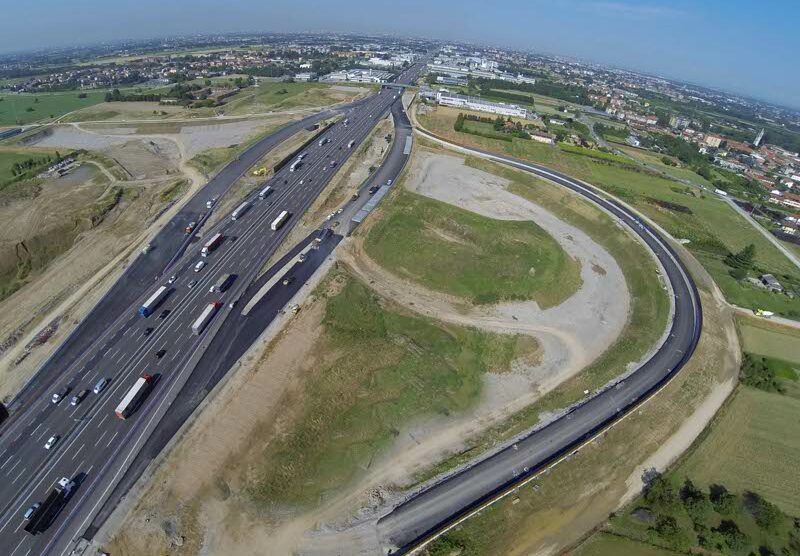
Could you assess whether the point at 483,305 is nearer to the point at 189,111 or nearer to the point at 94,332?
the point at 94,332

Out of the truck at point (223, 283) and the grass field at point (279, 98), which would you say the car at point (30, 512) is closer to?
the truck at point (223, 283)

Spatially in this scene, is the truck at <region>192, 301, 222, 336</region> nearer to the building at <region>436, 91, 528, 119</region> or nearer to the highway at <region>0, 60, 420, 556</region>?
the highway at <region>0, 60, 420, 556</region>

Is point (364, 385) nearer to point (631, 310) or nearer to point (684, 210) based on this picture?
point (631, 310)

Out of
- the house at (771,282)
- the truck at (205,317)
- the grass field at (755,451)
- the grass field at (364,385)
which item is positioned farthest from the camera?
the house at (771,282)

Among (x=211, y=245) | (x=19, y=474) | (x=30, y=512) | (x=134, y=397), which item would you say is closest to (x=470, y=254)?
(x=211, y=245)

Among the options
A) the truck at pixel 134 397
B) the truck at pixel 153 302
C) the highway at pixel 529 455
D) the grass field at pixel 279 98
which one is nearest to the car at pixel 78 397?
the truck at pixel 134 397

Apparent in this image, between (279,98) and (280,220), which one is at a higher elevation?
(279,98)

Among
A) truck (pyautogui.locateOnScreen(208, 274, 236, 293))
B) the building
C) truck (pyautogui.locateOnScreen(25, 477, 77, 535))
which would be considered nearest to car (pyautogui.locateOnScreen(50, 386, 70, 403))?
truck (pyautogui.locateOnScreen(25, 477, 77, 535))
